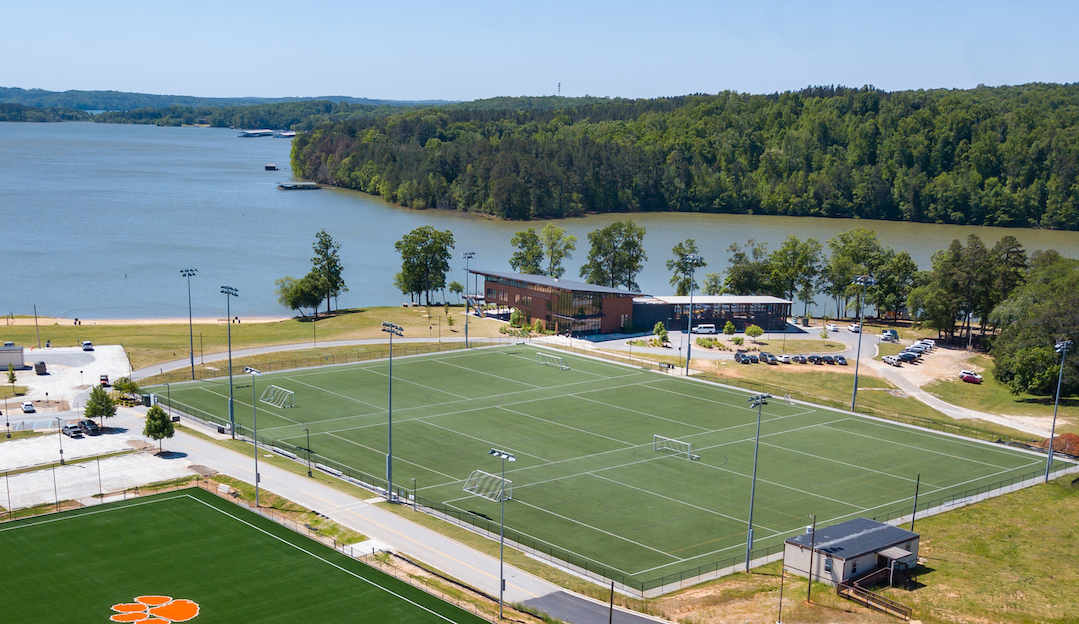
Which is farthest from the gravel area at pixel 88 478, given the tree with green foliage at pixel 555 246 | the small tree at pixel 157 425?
the tree with green foliage at pixel 555 246

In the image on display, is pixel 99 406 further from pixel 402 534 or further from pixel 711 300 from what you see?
pixel 711 300

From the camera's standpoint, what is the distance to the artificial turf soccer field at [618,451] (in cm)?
4753

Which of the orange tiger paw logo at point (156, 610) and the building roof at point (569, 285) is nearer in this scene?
the orange tiger paw logo at point (156, 610)

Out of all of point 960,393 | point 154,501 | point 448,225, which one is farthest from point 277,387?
point 448,225

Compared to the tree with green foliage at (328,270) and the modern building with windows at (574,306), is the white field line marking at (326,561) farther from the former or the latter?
the tree with green foliage at (328,270)

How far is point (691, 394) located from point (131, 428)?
41.0 meters

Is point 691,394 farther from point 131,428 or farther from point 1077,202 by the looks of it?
point 1077,202

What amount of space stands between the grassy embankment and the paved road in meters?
27.0

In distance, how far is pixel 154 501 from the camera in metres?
48.8

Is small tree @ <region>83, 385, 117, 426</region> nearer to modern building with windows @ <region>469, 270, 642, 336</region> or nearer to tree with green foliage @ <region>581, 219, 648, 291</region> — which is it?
modern building with windows @ <region>469, 270, 642, 336</region>

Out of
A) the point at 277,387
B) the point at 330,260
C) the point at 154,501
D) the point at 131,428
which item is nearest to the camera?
the point at 154,501

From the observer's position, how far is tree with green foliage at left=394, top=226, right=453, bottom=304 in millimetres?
111875

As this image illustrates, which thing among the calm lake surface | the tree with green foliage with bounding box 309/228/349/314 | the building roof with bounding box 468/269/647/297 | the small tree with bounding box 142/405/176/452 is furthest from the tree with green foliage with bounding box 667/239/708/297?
the small tree with bounding box 142/405/176/452

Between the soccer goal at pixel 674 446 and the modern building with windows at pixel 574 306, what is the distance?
111 ft
